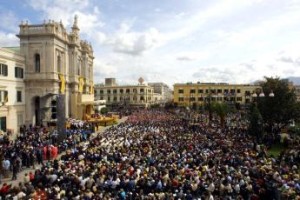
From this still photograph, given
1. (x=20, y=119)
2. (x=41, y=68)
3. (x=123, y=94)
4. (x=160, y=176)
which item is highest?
(x=41, y=68)

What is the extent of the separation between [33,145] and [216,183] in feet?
60.6

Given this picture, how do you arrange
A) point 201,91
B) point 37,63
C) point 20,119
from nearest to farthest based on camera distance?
point 20,119, point 37,63, point 201,91

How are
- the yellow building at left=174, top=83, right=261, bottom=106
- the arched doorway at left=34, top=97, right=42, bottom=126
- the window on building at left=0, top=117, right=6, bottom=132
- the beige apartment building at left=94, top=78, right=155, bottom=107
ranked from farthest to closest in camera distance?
the beige apartment building at left=94, top=78, right=155, bottom=107, the yellow building at left=174, top=83, right=261, bottom=106, the arched doorway at left=34, top=97, right=42, bottom=126, the window on building at left=0, top=117, right=6, bottom=132

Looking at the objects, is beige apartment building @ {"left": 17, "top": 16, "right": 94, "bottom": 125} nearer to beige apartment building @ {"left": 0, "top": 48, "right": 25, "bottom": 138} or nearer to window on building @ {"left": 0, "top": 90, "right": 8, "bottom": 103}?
beige apartment building @ {"left": 0, "top": 48, "right": 25, "bottom": 138}

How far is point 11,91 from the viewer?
4909 centimetres

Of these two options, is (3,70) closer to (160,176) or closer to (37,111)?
(37,111)

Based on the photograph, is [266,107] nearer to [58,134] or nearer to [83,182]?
[58,134]

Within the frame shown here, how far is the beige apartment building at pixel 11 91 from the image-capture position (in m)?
46.3

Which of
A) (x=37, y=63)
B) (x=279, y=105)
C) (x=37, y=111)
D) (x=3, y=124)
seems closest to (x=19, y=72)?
(x=37, y=63)

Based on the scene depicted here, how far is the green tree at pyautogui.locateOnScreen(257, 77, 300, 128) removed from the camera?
1813 inches

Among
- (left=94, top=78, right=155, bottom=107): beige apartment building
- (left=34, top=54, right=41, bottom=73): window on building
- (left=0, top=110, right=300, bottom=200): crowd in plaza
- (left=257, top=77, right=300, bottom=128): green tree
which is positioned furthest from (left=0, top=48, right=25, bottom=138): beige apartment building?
(left=94, top=78, right=155, bottom=107): beige apartment building

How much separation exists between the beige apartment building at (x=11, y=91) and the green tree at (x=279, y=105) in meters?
30.8

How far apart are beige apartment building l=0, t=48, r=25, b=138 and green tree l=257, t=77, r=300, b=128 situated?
30813 millimetres

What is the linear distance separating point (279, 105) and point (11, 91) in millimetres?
33272
